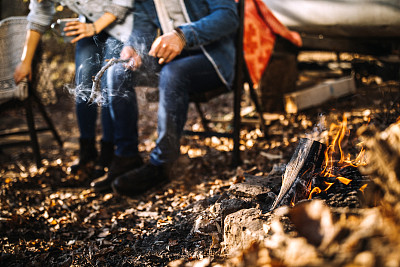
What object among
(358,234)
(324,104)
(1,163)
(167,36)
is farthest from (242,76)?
(1,163)

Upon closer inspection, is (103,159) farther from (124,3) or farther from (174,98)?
(124,3)

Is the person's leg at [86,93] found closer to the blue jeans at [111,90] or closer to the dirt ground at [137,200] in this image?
the blue jeans at [111,90]

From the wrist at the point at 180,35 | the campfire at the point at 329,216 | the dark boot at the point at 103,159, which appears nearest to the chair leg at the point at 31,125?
the dark boot at the point at 103,159

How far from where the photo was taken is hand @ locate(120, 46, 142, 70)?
2.27m

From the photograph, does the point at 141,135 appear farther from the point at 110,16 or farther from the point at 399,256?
the point at 399,256

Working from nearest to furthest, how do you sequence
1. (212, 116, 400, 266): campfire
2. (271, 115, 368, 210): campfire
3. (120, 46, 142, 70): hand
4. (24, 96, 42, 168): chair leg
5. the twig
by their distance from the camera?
(212, 116, 400, 266): campfire
(271, 115, 368, 210): campfire
the twig
(120, 46, 142, 70): hand
(24, 96, 42, 168): chair leg

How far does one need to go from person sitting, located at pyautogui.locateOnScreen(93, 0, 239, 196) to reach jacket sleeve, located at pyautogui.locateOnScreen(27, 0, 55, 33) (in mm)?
756

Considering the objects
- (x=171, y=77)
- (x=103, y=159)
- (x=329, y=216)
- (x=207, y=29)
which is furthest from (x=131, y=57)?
(x=329, y=216)

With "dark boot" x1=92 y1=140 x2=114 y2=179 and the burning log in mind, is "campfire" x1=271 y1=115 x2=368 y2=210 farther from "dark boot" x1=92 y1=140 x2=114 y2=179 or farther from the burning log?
"dark boot" x1=92 y1=140 x2=114 y2=179

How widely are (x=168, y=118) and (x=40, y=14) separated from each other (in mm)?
1409

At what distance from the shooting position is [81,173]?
282cm

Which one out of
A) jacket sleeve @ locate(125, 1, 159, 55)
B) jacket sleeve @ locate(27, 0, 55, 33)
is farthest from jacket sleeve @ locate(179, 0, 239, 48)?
jacket sleeve @ locate(27, 0, 55, 33)

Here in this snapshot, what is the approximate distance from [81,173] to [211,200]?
1330 mm

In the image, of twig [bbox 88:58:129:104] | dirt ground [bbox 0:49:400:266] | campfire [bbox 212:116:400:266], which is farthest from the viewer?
twig [bbox 88:58:129:104]
